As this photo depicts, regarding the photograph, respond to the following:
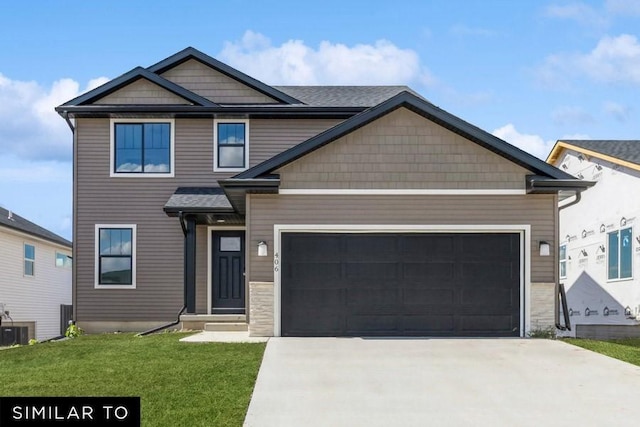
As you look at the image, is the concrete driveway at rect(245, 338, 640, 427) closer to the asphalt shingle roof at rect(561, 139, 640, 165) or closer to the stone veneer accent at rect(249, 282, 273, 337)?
the stone veneer accent at rect(249, 282, 273, 337)

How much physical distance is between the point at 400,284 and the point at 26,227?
16366 mm

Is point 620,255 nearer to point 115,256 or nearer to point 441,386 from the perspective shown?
point 441,386

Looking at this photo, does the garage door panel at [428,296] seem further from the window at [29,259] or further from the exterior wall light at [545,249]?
the window at [29,259]

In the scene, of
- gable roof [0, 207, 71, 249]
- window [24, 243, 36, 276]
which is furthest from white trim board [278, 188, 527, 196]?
window [24, 243, 36, 276]

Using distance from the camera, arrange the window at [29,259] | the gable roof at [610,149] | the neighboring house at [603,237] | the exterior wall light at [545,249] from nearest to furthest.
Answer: the exterior wall light at [545,249]
the neighboring house at [603,237]
the gable roof at [610,149]
the window at [29,259]

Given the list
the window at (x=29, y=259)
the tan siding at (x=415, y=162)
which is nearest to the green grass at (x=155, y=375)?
the tan siding at (x=415, y=162)

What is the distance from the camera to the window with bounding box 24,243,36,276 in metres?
26.0

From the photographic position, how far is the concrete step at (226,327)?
16.3m

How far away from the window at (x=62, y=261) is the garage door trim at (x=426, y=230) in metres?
16.9

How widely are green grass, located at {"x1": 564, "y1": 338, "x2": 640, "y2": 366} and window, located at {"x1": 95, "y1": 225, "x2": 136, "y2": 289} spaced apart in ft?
33.8

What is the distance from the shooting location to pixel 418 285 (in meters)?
14.8

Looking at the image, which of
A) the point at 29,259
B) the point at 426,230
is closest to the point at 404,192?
the point at 426,230

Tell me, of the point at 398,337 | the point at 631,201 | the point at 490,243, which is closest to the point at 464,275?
the point at 490,243

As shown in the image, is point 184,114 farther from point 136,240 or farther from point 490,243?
point 490,243
